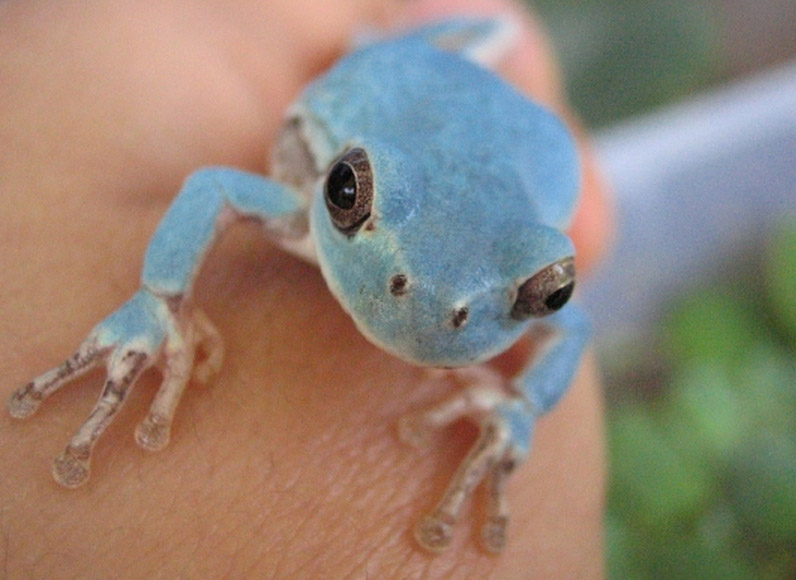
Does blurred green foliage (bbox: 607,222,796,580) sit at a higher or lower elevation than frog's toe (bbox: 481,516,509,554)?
lower

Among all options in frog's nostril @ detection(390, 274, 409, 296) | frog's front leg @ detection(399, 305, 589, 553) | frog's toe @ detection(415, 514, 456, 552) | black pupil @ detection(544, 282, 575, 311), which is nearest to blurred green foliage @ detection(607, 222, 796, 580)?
frog's front leg @ detection(399, 305, 589, 553)

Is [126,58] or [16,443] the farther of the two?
[126,58]

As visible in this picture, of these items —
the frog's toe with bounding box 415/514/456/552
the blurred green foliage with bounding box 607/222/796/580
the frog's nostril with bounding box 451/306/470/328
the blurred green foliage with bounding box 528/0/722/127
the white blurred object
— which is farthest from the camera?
the blurred green foliage with bounding box 528/0/722/127

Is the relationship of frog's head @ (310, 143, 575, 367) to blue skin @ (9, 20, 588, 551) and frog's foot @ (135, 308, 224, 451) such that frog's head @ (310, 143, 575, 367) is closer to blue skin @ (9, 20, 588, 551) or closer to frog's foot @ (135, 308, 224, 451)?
blue skin @ (9, 20, 588, 551)

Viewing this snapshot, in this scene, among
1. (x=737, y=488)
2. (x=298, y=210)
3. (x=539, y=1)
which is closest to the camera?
(x=298, y=210)

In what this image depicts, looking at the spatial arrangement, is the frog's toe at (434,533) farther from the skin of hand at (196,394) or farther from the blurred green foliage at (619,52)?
the blurred green foliage at (619,52)

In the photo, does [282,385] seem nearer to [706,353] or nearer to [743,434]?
[743,434]

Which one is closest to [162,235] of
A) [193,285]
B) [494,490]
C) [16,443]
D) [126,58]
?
[193,285]
